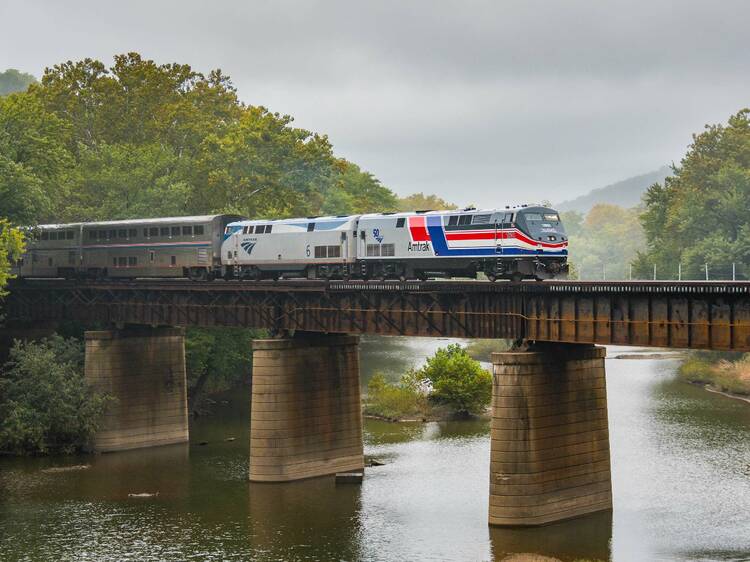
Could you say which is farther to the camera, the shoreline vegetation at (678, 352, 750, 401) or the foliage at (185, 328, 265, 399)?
the shoreline vegetation at (678, 352, 750, 401)

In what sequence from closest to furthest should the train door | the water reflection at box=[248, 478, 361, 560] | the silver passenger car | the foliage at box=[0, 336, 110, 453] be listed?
the water reflection at box=[248, 478, 361, 560] < the train door < the foliage at box=[0, 336, 110, 453] < the silver passenger car

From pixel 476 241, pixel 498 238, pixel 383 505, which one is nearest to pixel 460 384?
pixel 476 241

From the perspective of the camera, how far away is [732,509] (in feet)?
172

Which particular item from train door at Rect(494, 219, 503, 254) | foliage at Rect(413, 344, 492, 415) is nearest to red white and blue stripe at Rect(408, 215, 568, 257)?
train door at Rect(494, 219, 503, 254)

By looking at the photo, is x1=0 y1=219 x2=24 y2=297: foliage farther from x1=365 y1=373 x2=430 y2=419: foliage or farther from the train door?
x1=365 y1=373 x2=430 y2=419: foliage

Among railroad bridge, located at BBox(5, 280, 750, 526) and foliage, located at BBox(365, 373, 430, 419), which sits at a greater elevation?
railroad bridge, located at BBox(5, 280, 750, 526)

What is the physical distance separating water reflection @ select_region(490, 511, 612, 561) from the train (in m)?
13.8

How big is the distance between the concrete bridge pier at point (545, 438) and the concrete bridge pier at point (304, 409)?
615 inches

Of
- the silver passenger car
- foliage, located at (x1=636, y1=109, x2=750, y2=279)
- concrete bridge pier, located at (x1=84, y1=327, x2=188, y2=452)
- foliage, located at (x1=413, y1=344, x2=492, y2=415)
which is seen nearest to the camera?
concrete bridge pier, located at (x1=84, y1=327, x2=188, y2=452)

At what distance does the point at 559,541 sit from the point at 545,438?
4.59 meters

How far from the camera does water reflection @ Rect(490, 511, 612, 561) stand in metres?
46.1

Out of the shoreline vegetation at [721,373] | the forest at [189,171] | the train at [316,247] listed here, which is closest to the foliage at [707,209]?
the forest at [189,171]

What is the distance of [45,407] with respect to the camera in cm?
7125

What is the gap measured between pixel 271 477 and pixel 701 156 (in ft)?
350
